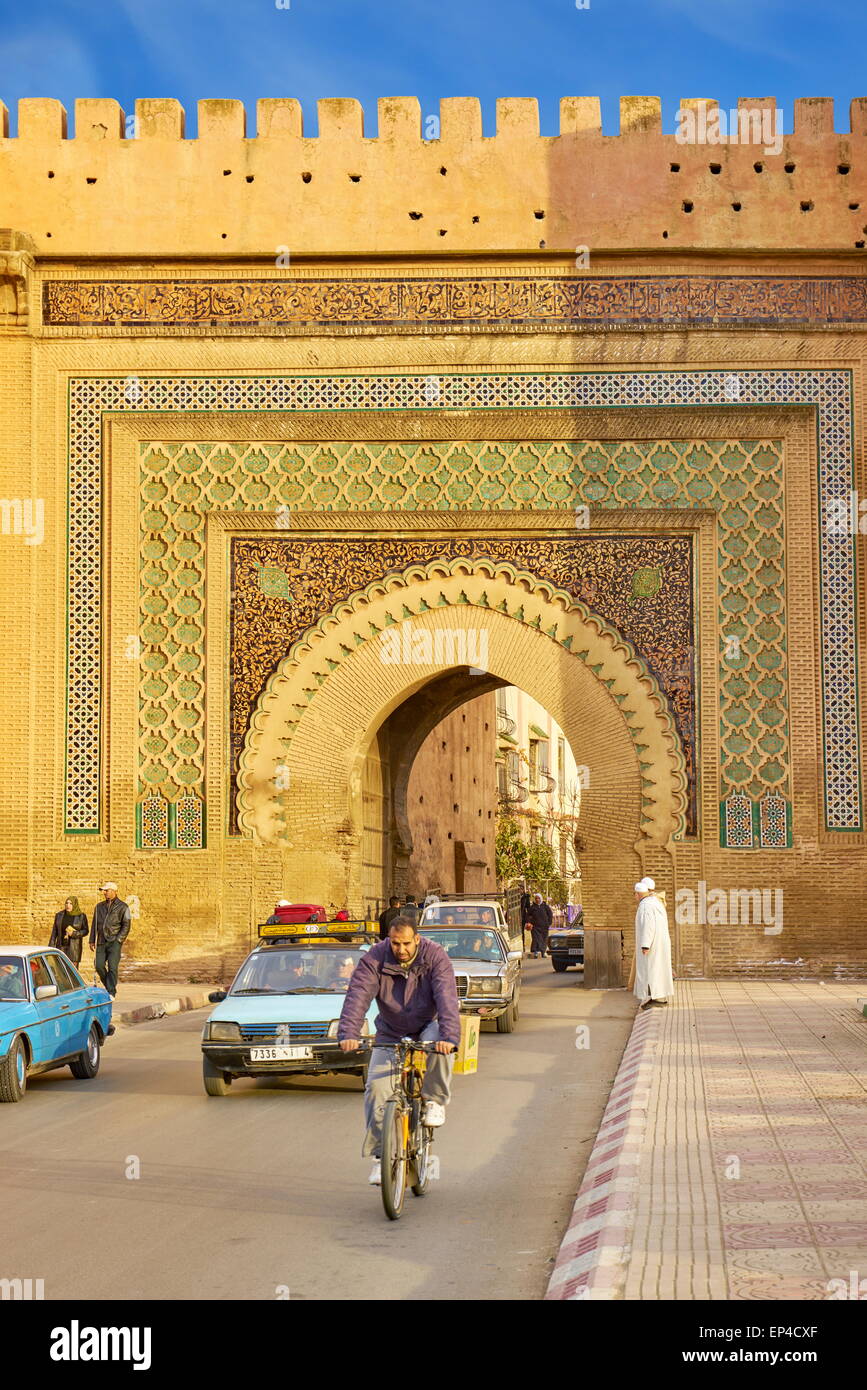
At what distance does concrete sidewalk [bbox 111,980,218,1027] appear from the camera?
54.0 ft

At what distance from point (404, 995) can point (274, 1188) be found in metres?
1.03

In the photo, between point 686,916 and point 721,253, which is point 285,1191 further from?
point 721,253

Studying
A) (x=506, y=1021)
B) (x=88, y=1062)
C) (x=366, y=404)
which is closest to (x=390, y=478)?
(x=366, y=404)

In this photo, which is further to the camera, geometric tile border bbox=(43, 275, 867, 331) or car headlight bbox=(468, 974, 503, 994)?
geometric tile border bbox=(43, 275, 867, 331)

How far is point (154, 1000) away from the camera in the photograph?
17.5m

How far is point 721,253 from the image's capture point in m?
20.0

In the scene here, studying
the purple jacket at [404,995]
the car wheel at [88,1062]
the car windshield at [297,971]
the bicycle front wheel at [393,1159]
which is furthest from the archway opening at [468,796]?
the bicycle front wheel at [393,1159]

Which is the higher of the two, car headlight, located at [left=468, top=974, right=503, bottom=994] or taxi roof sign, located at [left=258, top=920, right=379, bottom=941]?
taxi roof sign, located at [left=258, top=920, right=379, bottom=941]

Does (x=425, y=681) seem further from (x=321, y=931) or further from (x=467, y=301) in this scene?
(x=321, y=931)

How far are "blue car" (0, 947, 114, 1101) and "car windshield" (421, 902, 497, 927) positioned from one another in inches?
185

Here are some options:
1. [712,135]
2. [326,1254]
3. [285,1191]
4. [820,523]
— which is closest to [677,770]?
[820,523]

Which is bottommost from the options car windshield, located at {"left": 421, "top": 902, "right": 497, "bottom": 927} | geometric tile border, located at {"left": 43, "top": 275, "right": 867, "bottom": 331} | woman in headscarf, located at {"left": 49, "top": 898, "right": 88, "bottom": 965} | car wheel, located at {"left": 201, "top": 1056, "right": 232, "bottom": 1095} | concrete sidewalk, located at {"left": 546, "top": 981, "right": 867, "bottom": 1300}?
car wheel, located at {"left": 201, "top": 1056, "right": 232, "bottom": 1095}

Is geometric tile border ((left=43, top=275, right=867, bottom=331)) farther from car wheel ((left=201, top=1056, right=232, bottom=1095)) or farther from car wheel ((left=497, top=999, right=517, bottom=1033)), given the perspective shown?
car wheel ((left=201, top=1056, right=232, bottom=1095))

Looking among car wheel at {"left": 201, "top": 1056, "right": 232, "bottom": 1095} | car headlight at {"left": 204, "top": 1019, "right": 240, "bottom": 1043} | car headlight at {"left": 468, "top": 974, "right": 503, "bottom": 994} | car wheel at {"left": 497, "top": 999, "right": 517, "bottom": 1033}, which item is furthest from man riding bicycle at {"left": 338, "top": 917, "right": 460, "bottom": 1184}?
car wheel at {"left": 497, "top": 999, "right": 517, "bottom": 1033}
